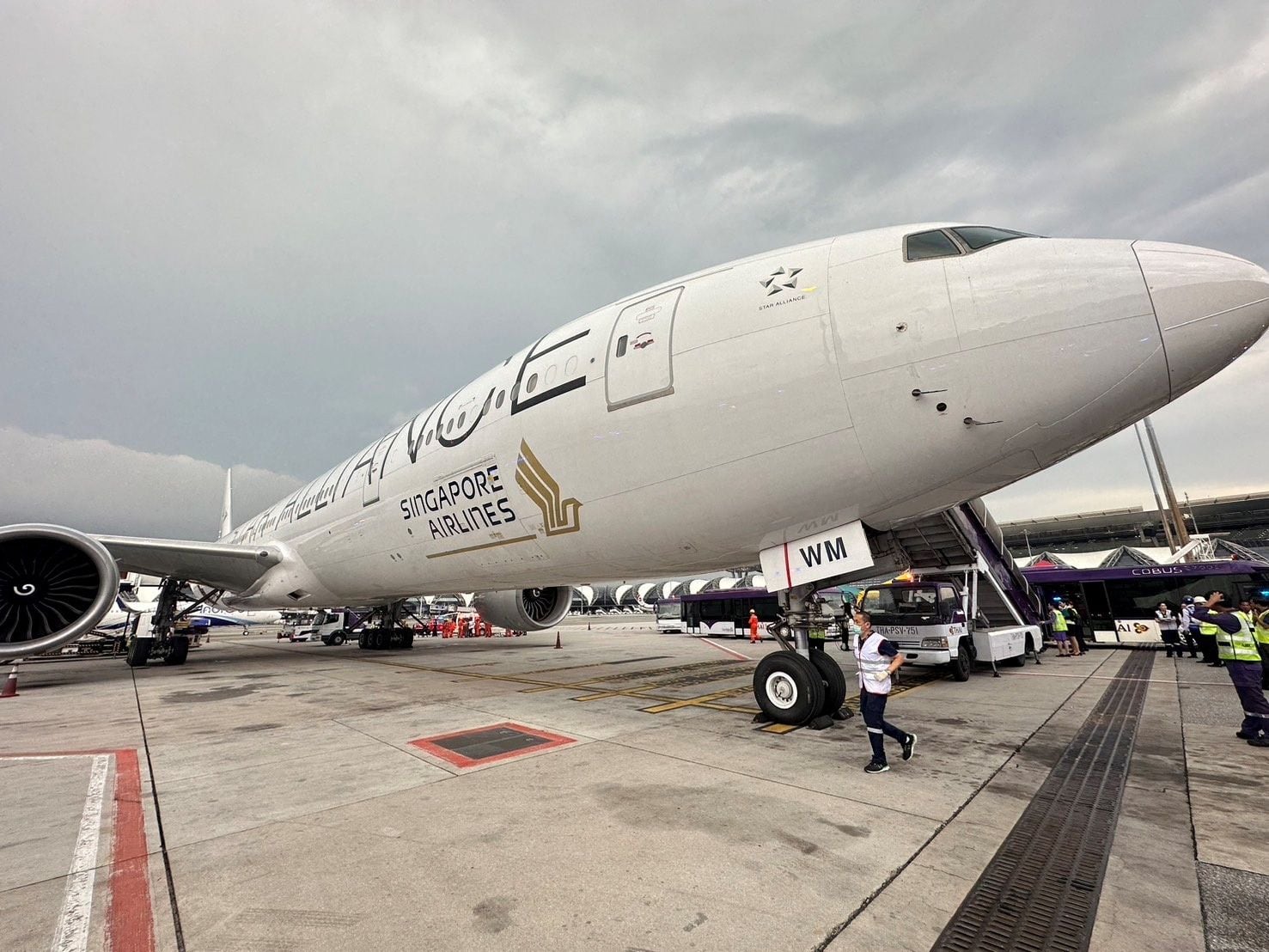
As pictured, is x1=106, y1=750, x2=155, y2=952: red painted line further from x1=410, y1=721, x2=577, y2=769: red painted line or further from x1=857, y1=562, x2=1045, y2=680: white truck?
x1=857, y1=562, x2=1045, y2=680: white truck

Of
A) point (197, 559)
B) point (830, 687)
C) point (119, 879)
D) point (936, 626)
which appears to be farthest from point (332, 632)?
point (119, 879)

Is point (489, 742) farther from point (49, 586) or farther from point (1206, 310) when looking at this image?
point (49, 586)

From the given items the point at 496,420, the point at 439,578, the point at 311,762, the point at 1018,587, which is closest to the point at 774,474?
the point at 496,420

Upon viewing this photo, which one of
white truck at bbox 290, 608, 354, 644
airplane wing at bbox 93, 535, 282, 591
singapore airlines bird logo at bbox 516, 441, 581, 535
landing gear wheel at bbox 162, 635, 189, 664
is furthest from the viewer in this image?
white truck at bbox 290, 608, 354, 644

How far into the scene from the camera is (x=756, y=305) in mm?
5629

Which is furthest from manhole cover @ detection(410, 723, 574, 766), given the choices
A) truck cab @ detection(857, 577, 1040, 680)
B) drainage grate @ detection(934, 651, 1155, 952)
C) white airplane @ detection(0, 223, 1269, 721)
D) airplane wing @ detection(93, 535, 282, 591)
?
airplane wing @ detection(93, 535, 282, 591)

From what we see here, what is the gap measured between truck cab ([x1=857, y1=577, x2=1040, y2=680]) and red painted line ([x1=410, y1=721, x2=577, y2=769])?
20.9ft

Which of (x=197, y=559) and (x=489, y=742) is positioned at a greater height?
(x=197, y=559)

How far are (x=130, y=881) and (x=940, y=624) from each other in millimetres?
11655

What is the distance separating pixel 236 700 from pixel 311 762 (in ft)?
18.5

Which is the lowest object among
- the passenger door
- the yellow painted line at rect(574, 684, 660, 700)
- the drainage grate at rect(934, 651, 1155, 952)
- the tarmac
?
the drainage grate at rect(934, 651, 1155, 952)

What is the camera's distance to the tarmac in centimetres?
262

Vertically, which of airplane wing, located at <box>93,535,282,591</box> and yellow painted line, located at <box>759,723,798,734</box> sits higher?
airplane wing, located at <box>93,535,282,591</box>

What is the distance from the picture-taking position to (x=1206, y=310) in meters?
4.04
